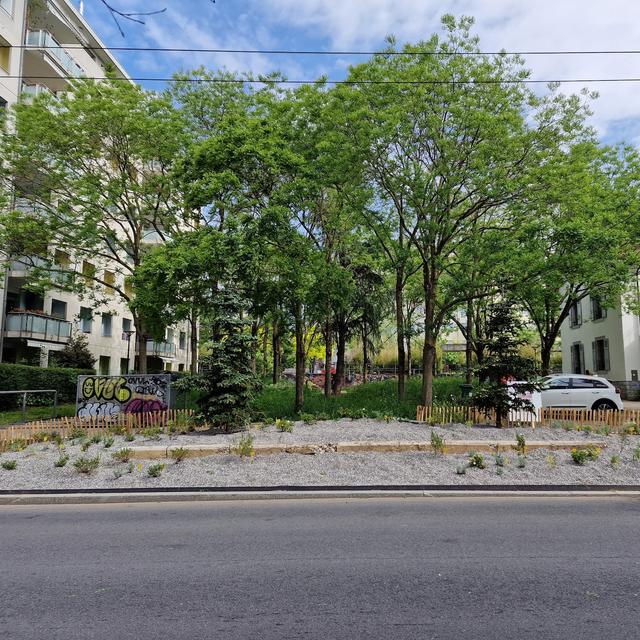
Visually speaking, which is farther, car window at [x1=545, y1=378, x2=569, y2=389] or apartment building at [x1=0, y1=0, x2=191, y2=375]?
apartment building at [x1=0, y1=0, x2=191, y2=375]

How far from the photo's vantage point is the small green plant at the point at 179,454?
1005 cm

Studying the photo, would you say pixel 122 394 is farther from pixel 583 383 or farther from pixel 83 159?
pixel 583 383

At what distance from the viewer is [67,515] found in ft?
24.1

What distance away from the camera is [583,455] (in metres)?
9.57

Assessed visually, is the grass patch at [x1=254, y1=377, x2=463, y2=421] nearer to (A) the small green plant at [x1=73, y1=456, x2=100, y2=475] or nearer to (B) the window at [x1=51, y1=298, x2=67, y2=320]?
(A) the small green plant at [x1=73, y1=456, x2=100, y2=475]

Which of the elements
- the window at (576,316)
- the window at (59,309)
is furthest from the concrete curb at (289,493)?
the window at (576,316)

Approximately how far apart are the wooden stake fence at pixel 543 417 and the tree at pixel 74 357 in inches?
886

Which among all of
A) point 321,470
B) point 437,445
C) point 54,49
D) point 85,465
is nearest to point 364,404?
point 437,445

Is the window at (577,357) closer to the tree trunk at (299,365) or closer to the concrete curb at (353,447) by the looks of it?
the tree trunk at (299,365)

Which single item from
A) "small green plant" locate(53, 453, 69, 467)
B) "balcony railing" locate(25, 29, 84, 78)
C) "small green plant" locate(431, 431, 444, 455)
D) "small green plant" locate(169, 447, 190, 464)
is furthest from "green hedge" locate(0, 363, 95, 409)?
"small green plant" locate(431, 431, 444, 455)

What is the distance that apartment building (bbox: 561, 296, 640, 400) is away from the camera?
28.6 m

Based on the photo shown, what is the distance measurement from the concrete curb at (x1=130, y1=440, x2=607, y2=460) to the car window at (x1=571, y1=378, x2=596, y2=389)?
7199 mm

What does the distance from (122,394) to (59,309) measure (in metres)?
21.3

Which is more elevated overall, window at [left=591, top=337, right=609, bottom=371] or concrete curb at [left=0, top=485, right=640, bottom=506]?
window at [left=591, top=337, right=609, bottom=371]
